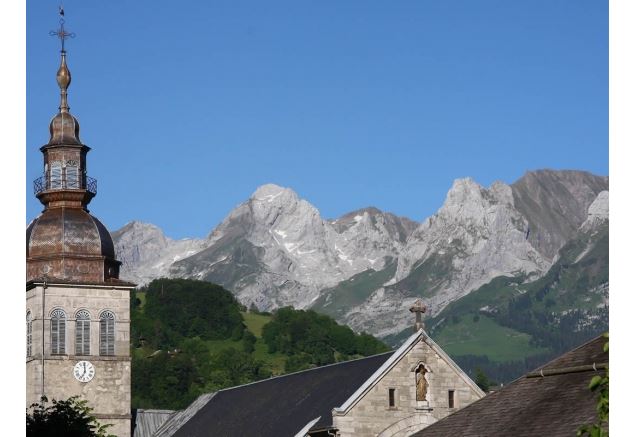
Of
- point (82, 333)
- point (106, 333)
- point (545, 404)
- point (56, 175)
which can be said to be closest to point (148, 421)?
point (106, 333)

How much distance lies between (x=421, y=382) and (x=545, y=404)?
1194 inches

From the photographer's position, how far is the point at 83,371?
6806 centimetres

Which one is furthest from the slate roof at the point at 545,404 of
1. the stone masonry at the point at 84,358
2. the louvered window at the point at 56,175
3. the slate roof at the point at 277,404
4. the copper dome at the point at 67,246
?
the louvered window at the point at 56,175

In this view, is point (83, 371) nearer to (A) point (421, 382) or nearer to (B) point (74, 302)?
(B) point (74, 302)

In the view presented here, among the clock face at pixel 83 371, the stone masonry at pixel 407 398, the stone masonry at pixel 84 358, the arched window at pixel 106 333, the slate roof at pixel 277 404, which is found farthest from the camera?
the arched window at pixel 106 333

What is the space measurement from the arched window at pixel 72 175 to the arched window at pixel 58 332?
246 inches

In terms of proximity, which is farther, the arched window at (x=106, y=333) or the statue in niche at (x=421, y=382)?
the arched window at (x=106, y=333)

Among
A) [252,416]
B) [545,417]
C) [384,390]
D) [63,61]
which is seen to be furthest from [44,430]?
[63,61]

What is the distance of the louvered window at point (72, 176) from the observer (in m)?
69.1

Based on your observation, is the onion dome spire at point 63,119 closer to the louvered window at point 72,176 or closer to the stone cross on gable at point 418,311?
the louvered window at point 72,176

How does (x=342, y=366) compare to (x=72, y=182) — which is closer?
(x=342, y=366)
